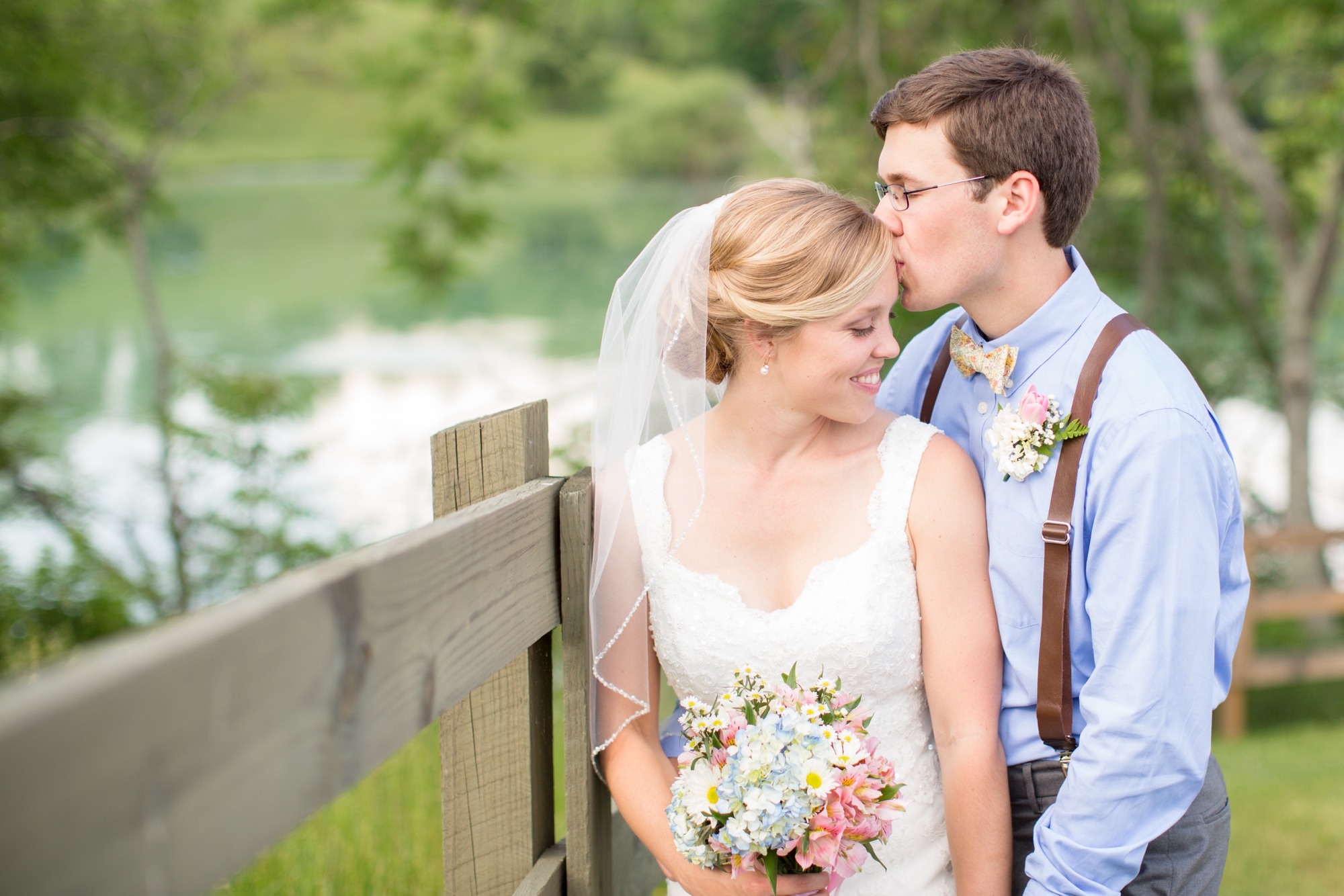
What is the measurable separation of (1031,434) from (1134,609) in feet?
1.28

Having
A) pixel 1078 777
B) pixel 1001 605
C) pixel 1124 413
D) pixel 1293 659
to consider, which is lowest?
pixel 1293 659

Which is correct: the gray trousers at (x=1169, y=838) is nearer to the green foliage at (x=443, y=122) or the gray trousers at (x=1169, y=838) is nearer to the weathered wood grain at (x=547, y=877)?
the weathered wood grain at (x=547, y=877)

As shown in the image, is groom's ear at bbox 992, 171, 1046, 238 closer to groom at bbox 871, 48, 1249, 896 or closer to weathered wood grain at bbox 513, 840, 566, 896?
groom at bbox 871, 48, 1249, 896

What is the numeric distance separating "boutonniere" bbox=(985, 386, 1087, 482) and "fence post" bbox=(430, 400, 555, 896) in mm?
948

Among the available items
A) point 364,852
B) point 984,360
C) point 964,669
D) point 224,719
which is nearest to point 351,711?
point 224,719

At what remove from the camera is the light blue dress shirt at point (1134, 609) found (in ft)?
6.04

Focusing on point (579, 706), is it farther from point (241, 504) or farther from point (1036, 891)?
point (241, 504)

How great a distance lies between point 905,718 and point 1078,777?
0.43 metres

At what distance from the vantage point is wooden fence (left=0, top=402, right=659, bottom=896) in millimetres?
748

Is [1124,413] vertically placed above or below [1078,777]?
above

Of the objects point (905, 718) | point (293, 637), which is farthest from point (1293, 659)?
point (293, 637)

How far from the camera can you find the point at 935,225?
2.22 m

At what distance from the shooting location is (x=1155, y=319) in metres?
10.5

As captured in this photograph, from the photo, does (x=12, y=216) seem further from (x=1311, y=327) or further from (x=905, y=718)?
(x=1311, y=327)
